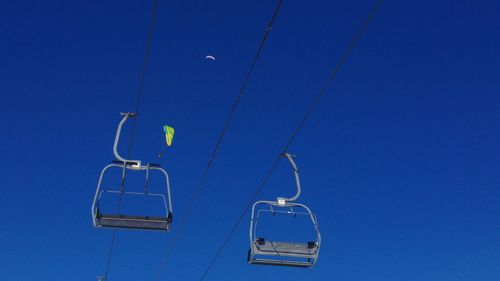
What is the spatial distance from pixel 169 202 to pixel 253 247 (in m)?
1.51

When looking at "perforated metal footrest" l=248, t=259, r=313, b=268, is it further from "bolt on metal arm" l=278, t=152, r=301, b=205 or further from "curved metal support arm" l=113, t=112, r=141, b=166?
"curved metal support arm" l=113, t=112, r=141, b=166

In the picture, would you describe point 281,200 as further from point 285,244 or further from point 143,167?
point 143,167

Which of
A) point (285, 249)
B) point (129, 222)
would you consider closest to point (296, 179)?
point (285, 249)

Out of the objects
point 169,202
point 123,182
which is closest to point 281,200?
point 169,202

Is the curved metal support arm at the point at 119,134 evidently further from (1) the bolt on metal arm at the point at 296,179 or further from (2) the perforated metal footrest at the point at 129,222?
(1) the bolt on metal arm at the point at 296,179

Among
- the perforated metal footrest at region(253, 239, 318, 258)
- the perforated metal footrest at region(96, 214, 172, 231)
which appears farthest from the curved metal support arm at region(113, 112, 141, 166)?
the perforated metal footrest at region(253, 239, 318, 258)

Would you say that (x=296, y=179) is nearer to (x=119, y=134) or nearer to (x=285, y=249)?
(x=285, y=249)

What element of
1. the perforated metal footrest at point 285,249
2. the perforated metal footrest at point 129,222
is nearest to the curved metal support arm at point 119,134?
the perforated metal footrest at point 129,222

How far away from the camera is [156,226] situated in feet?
32.1

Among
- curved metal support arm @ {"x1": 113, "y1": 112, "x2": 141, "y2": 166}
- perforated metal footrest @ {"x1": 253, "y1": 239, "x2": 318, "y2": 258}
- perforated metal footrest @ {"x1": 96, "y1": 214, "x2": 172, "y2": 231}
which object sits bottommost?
perforated metal footrest @ {"x1": 253, "y1": 239, "x2": 318, "y2": 258}

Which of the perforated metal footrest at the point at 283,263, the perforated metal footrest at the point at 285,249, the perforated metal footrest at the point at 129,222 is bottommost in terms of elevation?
the perforated metal footrest at the point at 283,263

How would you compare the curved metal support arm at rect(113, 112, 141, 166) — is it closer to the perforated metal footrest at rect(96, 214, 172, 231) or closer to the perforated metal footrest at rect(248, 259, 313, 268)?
the perforated metal footrest at rect(96, 214, 172, 231)

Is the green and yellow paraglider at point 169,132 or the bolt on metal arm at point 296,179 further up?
the green and yellow paraglider at point 169,132

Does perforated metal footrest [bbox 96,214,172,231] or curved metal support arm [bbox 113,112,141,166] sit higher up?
curved metal support arm [bbox 113,112,141,166]
